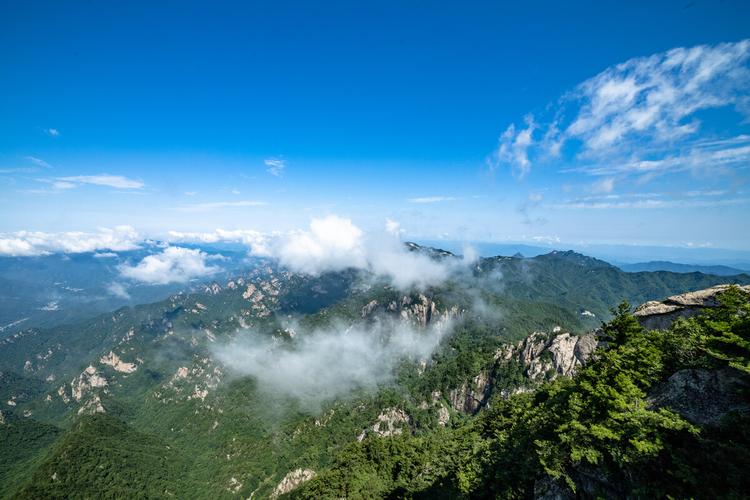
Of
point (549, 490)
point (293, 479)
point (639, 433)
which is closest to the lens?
point (639, 433)

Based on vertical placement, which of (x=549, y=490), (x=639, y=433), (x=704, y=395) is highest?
(x=704, y=395)

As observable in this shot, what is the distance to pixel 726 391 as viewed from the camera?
21.8 m

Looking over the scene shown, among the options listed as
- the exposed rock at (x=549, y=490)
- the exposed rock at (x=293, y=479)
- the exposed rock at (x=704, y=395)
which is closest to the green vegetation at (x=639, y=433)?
the exposed rock at (x=549, y=490)

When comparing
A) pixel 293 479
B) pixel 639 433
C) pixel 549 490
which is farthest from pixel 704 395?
pixel 293 479

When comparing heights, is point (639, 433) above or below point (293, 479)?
above

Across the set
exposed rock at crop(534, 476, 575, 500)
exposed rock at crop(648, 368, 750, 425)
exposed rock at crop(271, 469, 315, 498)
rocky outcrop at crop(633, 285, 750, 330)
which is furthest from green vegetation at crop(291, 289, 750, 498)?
exposed rock at crop(271, 469, 315, 498)

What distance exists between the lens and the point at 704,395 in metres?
22.7

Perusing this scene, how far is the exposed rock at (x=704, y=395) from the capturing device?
69.2 ft

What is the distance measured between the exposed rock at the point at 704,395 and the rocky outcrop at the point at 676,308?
1879 cm

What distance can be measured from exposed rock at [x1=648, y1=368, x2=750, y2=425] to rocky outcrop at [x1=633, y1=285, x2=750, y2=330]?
18.8 m

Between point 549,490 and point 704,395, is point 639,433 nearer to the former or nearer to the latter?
point 704,395

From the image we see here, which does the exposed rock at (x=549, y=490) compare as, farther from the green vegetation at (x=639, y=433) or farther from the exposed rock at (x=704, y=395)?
the exposed rock at (x=704, y=395)

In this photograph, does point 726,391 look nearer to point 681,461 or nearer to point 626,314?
point 681,461

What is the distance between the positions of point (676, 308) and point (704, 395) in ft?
81.9
